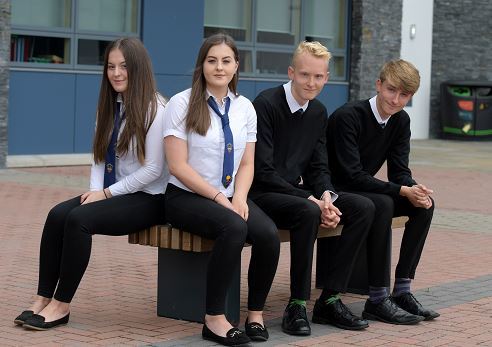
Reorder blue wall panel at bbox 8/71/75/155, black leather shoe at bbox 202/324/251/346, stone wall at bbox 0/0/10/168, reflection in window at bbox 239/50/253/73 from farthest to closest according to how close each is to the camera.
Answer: reflection in window at bbox 239/50/253/73 → blue wall panel at bbox 8/71/75/155 → stone wall at bbox 0/0/10/168 → black leather shoe at bbox 202/324/251/346

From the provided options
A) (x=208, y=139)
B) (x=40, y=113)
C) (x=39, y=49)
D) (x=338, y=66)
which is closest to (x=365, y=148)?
(x=208, y=139)

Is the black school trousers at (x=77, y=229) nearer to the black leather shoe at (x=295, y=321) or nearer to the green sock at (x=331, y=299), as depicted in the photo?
the black leather shoe at (x=295, y=321)

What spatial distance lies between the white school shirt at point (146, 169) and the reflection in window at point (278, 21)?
12.7 meters

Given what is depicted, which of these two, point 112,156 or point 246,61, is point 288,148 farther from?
point 246,61

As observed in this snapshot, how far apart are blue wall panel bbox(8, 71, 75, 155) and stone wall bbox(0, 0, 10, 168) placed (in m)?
0.31

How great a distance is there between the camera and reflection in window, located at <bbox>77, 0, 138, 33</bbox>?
50.7 ft

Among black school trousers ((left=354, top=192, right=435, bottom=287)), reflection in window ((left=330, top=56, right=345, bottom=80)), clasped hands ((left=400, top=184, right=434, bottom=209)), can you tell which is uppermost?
reflection in window ((left=330, top=56, right=345, bottom=80))

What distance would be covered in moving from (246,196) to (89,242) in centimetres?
81

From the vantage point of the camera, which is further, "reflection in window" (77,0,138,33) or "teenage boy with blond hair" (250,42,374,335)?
"reflection in window" (77,0,138,33)

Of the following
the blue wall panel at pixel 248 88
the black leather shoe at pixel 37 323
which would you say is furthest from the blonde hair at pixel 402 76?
the blue wall panel at pixel 248 88

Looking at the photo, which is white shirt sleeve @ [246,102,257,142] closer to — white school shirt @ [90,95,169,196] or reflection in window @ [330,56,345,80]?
white school shirt @ [90,95,169,196]

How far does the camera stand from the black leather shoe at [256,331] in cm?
538

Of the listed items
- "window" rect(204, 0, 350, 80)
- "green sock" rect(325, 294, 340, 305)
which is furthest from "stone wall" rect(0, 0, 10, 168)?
"green sock" rect(325, 294, 340, 305)

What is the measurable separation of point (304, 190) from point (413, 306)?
0.87 metres
